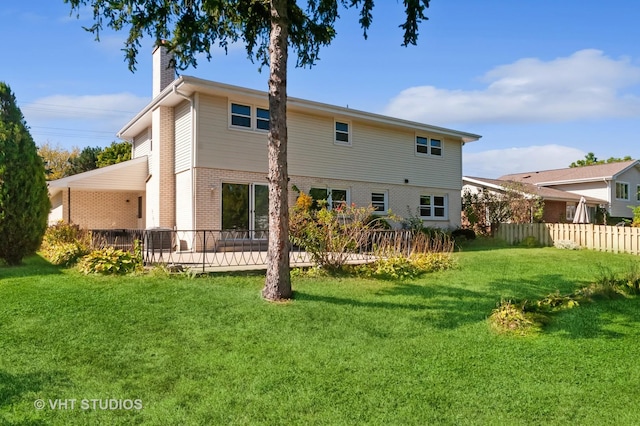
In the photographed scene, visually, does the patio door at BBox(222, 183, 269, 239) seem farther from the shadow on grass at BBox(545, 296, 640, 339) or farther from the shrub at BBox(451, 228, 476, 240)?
the shrub at BBox(451, 228, 476, 240)

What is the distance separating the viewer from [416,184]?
20172 mm

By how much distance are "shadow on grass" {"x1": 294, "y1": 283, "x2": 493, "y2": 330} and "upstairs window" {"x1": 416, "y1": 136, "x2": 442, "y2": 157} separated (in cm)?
1292

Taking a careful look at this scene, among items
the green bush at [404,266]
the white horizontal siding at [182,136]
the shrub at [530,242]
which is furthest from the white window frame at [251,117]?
the shrub at [530,242]

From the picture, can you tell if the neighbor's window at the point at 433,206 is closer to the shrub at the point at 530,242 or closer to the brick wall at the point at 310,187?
the brick wall at the point at 310,187

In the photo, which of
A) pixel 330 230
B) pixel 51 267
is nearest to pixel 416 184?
pixel 330 230

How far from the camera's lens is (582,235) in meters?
17.1

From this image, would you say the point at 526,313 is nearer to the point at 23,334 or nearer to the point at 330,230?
the point at 330,230

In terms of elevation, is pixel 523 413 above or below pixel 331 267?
below

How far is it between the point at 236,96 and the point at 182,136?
2.41 meters

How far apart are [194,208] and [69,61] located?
5.51 meters

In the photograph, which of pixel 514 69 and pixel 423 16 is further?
pixel 514 69

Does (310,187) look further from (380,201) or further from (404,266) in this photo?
(404,266)

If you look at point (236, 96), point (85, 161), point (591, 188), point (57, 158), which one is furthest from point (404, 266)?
point (57, 158)

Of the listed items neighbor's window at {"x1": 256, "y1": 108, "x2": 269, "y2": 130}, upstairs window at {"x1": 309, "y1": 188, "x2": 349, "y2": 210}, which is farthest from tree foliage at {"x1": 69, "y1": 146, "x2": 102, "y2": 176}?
upstairs window at {"x1": 309, "y1": 188, "x2": 349, "y2": 210}
